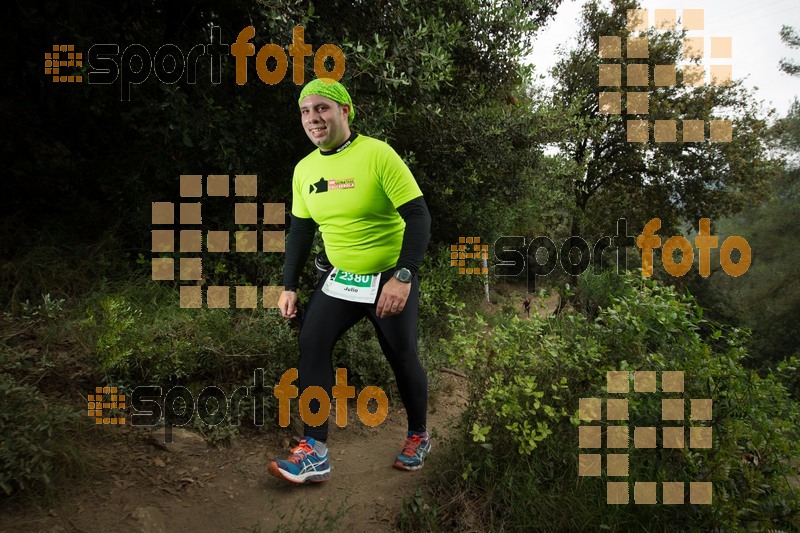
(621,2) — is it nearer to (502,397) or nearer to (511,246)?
(511,246)

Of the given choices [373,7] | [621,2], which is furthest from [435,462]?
[621,2]

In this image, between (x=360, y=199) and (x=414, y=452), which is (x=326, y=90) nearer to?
(x=360, y=199)

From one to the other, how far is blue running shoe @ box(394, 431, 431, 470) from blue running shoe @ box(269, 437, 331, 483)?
55 cm

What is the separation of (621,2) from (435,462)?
17.1 m

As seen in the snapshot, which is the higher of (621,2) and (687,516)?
(621,2)

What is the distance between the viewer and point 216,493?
3.21 m

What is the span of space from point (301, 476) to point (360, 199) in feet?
6.17

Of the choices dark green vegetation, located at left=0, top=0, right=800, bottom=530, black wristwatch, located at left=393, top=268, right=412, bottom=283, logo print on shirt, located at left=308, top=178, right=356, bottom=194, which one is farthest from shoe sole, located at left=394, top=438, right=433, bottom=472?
logo print on shirt, located at left=308, top=178, right=356, bottom=194

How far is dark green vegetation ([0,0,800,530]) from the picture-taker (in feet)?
9.20

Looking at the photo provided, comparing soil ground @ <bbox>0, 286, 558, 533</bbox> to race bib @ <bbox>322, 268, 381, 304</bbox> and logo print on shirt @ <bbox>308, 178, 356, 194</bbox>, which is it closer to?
race bib @ <bbox>322, 268, 381, 304</bbox>

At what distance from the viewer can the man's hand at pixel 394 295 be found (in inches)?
113

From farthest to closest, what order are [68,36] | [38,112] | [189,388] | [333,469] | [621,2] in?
[621,2] → [38,112] → [68,36] → [189,388] → [333,469]

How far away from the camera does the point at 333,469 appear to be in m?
3.58

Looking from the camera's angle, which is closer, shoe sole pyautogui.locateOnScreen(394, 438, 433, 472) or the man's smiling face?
the man's smiling face
